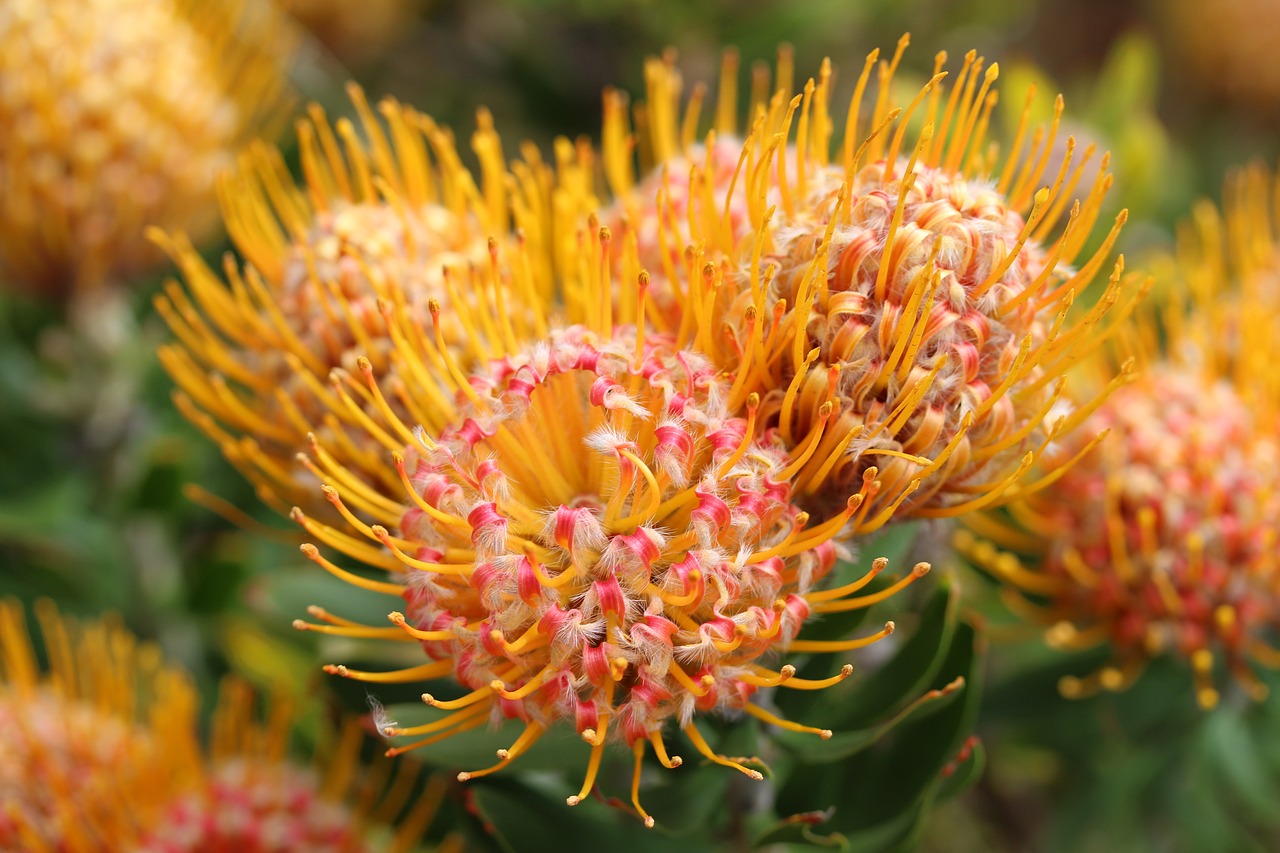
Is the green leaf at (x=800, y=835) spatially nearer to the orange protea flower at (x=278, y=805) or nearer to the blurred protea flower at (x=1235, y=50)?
the orange protea flower at (x=278, y=805)

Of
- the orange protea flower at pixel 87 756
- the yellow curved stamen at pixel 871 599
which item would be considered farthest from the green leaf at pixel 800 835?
the orange protea flower at pixel 87 756

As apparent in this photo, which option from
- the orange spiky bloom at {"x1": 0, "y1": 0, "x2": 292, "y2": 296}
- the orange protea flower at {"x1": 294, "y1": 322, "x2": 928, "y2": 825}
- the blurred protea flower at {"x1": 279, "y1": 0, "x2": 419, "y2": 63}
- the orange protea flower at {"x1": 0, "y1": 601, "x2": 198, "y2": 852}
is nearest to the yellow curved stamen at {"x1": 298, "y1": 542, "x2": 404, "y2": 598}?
the orange protea flower at {"x1": 294, "y1": 322, "x2": 928, "y2": 825}

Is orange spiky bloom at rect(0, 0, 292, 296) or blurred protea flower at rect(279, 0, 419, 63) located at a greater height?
blurred protea flower at rect(279, 0, 419, 63)

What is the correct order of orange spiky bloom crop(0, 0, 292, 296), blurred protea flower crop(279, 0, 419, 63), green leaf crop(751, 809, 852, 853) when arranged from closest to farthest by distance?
green leaf crop(751, 809, 852, 853)
orange spiky bloom crop(0, 0, 292, 296)
blurred protea flower crop(279, 0, 419, 63)

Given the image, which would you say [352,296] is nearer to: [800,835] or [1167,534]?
[800,835]

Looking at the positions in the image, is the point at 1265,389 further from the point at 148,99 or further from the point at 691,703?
the point at 148,99

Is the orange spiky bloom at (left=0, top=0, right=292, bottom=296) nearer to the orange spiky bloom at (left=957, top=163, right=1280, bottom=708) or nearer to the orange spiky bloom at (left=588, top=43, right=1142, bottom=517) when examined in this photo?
the orange spiky bloom at (left=588, top=43, right=1142, bottom=517)

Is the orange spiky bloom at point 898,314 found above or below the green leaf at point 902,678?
above
